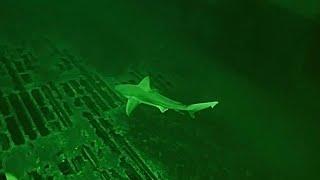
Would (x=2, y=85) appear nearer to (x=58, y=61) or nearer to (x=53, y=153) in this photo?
(x=58, y=61)

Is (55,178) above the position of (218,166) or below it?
above

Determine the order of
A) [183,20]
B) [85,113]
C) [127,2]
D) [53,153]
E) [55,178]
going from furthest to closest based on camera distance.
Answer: [127,2] → [183,20] → [85,113] → [53,153] → [55,178]

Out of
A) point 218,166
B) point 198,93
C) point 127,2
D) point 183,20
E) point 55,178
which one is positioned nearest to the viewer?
point 55,178

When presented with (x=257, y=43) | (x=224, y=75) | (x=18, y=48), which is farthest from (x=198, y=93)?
(x=18, y=48)

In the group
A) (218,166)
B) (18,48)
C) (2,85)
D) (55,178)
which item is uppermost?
→ (18,48)

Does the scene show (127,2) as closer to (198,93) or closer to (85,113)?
(198,93)

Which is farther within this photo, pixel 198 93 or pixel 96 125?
pixel 198 93

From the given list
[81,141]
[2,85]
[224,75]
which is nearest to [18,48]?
[2,85]
